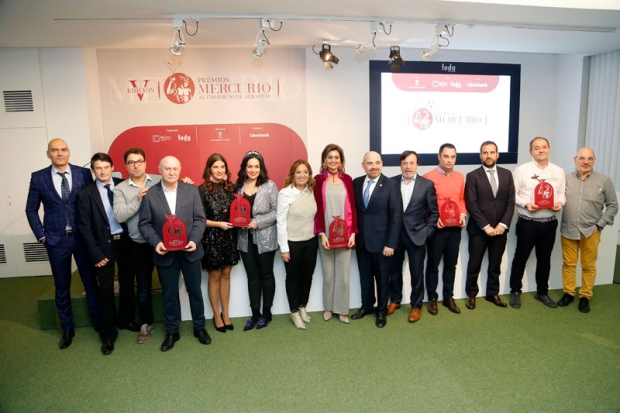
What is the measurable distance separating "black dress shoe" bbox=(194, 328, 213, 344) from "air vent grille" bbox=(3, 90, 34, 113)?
3.73m

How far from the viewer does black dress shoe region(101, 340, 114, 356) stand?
10.8 ft

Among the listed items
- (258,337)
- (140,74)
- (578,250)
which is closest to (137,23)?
(140,74)

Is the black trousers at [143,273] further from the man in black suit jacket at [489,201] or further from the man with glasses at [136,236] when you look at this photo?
the man in black suit jacket at [489,201]

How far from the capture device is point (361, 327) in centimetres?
364

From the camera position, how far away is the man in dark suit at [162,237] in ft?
10.4

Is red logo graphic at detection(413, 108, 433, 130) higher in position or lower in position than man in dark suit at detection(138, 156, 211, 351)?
higher

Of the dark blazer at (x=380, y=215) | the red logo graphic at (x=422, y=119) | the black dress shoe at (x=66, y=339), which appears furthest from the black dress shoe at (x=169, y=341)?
the red logo graphic at (x=422, y=119)

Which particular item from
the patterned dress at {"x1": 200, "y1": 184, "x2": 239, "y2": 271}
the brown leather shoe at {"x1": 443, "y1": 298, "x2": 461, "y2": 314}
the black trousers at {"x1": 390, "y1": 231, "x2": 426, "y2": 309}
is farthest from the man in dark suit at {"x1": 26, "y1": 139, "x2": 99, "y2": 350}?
the brown leather shoe at {"x1": 443, "y1": 298, "x2": 461, "y2": 314}

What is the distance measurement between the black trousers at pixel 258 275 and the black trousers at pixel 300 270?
0.15 meters

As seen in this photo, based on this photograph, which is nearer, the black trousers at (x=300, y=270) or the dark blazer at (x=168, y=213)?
the dark blazer at (x=168, y=213)

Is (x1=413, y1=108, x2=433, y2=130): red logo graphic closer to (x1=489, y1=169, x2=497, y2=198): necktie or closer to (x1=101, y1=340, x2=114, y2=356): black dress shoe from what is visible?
(x1=489, y1=169, x2=497, y2=198): necktie

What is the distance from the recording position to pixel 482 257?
13.2 feet

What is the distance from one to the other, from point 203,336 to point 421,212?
2.13m

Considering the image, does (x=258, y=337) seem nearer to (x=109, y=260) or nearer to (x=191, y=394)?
(x=191, y=394)
